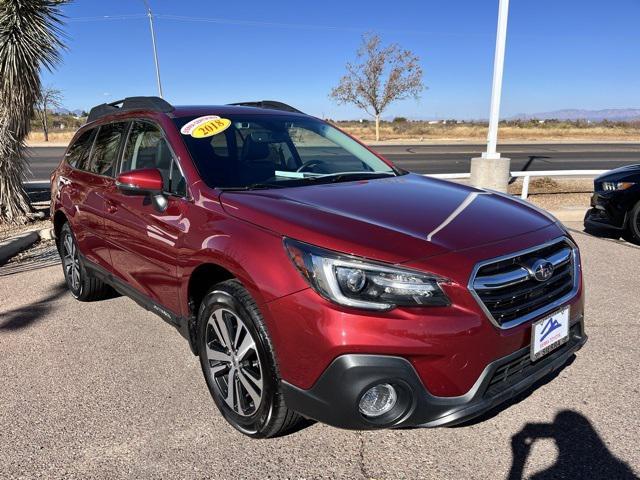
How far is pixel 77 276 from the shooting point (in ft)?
16.2

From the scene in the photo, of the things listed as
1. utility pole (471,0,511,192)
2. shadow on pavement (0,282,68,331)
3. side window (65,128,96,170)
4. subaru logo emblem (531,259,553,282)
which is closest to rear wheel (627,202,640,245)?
utility pole (471,0,511,192)

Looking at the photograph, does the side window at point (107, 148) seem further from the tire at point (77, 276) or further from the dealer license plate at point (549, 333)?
the dealer license plate at point (549, 333)

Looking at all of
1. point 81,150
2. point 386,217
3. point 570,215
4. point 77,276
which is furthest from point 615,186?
point 77,276

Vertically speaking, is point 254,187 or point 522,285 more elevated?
point 254,187

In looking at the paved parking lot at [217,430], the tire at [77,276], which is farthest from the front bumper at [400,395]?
the tire at [77,276]

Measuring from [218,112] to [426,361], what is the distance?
251 centimetres

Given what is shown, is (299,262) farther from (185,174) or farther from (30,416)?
(30,416)

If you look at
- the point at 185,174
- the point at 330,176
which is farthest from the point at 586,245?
the point at 185,174

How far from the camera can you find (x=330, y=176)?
3.49 meters

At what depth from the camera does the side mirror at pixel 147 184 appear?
10.1 feet

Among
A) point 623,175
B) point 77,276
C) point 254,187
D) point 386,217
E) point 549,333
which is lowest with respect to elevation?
point 77,276

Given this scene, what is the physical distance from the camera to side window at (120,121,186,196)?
3256 mm

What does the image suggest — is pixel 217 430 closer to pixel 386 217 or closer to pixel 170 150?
pixel 386 217

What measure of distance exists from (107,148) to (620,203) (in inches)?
247
